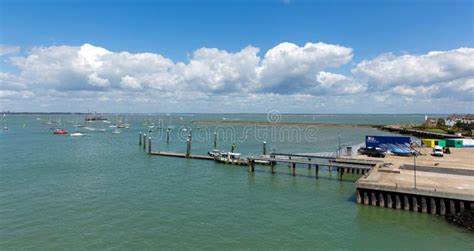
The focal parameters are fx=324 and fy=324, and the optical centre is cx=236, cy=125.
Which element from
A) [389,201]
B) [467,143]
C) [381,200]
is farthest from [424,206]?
[467,143]

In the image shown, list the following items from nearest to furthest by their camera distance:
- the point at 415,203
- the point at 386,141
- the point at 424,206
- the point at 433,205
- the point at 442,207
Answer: the point at 442,207 < the point at 433,205 < the point at 424,206 < the point at 415,203 < the point at 386,141

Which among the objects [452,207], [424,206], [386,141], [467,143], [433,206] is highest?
[386,141]

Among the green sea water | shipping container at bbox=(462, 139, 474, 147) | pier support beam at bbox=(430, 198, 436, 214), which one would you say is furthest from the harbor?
shipping container at bbox=(462, 139, 474, 147)

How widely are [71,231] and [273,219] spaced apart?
633 inches

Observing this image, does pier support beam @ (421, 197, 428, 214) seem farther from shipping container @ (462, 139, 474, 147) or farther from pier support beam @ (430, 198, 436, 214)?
shipping container @ (462, 139, 474, 147)

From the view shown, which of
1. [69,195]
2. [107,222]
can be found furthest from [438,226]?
[69,195]

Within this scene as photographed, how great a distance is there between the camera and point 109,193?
35781 millimetres

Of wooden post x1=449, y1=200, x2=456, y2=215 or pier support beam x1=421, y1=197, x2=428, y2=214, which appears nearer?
wooden post x1=449, y1=200, x2=456, y2=215

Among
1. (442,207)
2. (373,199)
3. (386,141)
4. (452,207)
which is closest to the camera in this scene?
(452,207)

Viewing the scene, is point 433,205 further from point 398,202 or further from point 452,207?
point 398,202

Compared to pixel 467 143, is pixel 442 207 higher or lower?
lower

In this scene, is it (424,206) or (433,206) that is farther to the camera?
(424,206)

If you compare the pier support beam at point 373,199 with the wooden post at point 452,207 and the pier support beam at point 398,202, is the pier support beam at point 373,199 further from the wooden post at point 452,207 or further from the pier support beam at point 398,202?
the wooden post at point 452,207

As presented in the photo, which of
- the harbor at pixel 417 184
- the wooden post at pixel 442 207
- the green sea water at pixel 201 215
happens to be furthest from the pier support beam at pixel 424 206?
the wooden post at pixel 442 207
